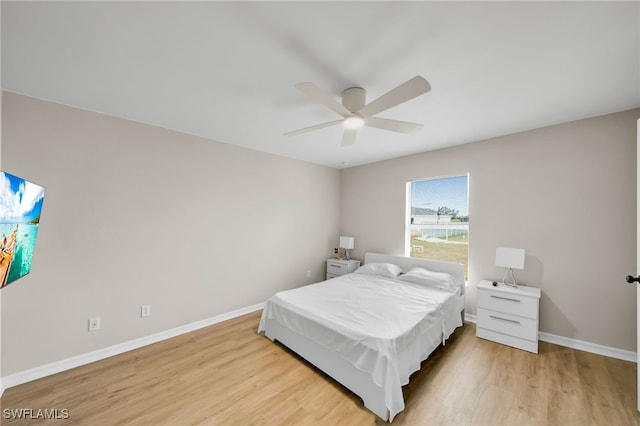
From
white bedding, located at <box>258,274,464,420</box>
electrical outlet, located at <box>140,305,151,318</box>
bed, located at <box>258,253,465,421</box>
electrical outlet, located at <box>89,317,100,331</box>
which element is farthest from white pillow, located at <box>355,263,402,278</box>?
electrical outlet, located at <box>89,317,100,331</box>

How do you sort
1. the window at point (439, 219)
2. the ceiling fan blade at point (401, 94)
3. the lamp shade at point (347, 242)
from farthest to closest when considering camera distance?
the lamp shade at point (347, 242)
the window at point (439, 219)
the ceiling fan blade at point (401, 94)

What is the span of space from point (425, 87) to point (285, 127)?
176cm

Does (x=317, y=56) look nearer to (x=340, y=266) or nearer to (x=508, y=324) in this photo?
(x=508, y=324)

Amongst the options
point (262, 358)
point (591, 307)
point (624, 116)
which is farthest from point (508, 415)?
point (624, 116)

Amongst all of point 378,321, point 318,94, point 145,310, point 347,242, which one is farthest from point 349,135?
point 145,310

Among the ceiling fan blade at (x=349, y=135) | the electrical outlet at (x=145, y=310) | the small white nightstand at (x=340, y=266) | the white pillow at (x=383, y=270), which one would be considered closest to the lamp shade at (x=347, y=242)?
the small white nightstand at (x=340, y=266)

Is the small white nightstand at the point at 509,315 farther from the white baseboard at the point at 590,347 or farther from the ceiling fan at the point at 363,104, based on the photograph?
the ceiling fan at the point at 363,104

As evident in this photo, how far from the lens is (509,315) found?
8.89ft

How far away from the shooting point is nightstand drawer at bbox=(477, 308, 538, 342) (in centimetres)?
258

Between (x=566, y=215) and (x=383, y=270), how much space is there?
2256mm

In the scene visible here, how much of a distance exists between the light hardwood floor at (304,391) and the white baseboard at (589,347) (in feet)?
0.28

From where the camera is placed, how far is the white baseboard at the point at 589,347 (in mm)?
2377

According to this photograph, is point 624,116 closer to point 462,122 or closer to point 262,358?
point 462,122

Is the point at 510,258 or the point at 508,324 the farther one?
the point at 510,258
